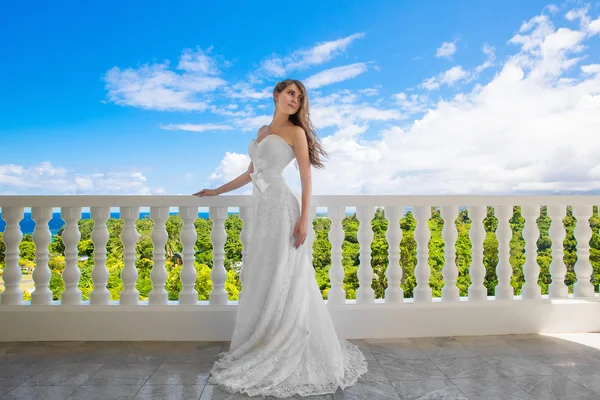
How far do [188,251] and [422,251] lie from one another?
5.67 ft

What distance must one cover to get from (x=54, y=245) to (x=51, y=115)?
758 inches

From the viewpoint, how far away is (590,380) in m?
2.39

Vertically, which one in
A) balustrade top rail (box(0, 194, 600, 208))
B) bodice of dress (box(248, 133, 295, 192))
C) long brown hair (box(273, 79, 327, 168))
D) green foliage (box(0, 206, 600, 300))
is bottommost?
green foliage (box(0, 206, 600, 300))

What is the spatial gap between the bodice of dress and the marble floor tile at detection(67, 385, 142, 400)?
1316mm

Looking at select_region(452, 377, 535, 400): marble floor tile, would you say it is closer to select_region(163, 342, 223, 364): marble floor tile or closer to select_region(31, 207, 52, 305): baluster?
select_region(163, 342, 223, 364): marble floor tile

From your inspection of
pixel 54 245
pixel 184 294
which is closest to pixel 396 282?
pixel 184 294

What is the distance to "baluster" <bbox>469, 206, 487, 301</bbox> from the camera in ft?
10.4

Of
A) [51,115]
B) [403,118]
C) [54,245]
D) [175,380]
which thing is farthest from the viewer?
[51,115]

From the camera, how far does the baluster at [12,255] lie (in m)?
3.04

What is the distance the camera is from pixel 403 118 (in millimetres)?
23500

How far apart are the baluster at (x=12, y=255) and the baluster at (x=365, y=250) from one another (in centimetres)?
247

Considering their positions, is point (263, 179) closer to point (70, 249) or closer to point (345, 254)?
point (70, 249)

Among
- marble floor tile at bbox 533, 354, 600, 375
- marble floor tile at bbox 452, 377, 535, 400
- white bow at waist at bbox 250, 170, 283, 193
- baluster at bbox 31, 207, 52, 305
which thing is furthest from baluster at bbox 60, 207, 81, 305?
marble floor tile at bbox 533, 354, 600, 375

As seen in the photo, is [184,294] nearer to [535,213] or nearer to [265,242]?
[265,242]
